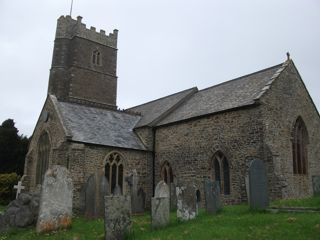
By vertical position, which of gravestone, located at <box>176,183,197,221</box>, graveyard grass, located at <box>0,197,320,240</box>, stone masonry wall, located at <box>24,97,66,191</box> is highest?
stone masonry wall, located at <box>24,97,66,191</box>

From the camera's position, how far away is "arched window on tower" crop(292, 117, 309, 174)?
18.1m

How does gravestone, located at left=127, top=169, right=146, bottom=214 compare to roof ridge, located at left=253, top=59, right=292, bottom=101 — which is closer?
gravestone, located at left=127, top=169, right=146, bottom=214

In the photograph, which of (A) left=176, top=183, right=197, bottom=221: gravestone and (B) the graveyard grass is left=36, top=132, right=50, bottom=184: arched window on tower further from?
(A) left=176, top=183, right=197, bottom=221: gravestone

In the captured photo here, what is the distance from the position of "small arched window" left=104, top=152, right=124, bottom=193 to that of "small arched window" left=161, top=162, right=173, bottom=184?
2550 mm

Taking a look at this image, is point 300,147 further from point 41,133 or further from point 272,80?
point 41,133

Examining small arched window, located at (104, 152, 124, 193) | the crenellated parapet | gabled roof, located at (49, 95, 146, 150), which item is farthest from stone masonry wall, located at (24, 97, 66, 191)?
the crenellated parapet

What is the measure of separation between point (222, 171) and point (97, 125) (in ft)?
28.2

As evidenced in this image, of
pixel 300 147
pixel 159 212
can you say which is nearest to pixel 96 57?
pixel 300 147

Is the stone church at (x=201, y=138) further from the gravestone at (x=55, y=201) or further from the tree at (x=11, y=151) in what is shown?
the tree at (x=11, y=151)

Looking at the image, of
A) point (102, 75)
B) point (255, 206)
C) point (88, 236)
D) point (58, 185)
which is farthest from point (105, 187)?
point (102, 75)

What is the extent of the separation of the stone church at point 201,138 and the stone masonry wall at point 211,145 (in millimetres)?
49

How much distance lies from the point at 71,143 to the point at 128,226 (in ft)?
33.3

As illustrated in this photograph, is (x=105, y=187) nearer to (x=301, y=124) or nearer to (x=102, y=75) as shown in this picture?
(x=301, y=124)

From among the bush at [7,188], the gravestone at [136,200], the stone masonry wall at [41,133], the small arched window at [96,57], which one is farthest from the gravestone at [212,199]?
the small arched window at [96,57]
